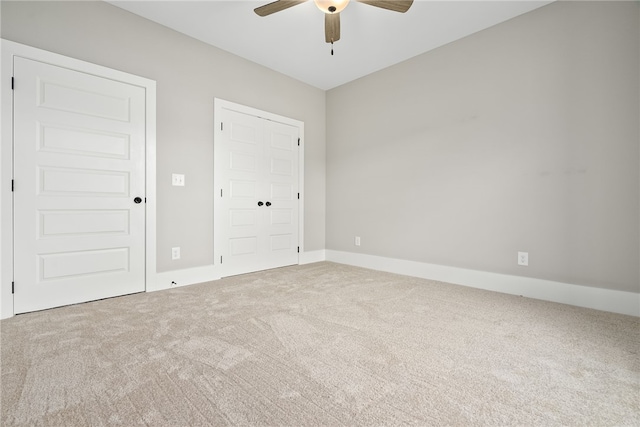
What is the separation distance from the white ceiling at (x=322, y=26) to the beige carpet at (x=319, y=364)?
2674 millimetres

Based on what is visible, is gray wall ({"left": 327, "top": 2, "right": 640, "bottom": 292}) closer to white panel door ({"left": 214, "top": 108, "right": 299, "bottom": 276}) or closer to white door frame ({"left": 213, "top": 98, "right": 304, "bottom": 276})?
white door frame ({"left": 213, "top": 98, "right": 304, "bottom": 276})

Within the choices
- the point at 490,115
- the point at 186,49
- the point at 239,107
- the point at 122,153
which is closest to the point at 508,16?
the point at 490,115

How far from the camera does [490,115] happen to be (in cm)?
295

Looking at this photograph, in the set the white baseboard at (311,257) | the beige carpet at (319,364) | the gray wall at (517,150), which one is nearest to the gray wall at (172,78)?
the beige carpet at (319,364)

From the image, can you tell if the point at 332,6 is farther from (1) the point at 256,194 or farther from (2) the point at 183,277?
(2) the point at 183,277

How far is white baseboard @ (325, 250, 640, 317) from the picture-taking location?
2.29 m

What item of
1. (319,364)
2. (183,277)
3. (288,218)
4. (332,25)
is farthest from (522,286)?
(183,277)

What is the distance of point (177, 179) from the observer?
10.1ft

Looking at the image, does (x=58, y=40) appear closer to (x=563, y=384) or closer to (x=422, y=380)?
(x=422, y=380)

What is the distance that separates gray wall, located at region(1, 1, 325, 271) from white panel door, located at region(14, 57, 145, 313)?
0.21 m

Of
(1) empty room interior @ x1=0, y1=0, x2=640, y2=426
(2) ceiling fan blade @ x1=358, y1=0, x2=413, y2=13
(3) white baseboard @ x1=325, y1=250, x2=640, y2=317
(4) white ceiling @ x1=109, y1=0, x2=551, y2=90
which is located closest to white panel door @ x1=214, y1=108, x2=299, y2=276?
(1) empty room interior @ x1=0, y1=0, x2=640, y2=426

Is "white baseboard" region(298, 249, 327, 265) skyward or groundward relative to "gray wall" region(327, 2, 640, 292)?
groundward

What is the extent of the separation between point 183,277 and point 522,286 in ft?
11.1

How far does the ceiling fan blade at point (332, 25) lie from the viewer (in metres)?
2.41
